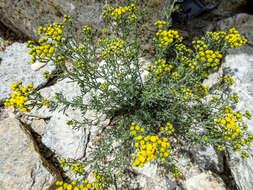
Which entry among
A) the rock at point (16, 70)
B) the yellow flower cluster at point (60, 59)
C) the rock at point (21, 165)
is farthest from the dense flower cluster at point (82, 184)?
the rock at point (16, 70)

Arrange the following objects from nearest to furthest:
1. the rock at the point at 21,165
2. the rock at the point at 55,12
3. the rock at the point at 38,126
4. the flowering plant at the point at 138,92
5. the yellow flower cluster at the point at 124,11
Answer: the flowering plant at the point at 138,92 < the yellow flower cluster at the point at 124,11 < the rock at the point at 21,165 < the rock at the point at 55,12 < the rock at the point at 38,126

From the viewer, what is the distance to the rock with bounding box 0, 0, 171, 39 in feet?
11.6

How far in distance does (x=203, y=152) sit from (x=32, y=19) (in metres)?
5.20

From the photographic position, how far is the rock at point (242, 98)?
8.88 feet

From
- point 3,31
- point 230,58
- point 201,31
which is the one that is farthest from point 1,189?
point 201,31

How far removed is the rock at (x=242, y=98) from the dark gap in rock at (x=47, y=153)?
3.21m

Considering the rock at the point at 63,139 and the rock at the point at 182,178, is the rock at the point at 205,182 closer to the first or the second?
the rock at the point at 182,178

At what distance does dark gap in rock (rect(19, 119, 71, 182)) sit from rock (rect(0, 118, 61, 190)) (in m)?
0.15

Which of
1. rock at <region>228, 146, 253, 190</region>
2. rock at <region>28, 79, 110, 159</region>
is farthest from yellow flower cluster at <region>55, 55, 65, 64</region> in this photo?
rock at <region>228, 146, 253, 190</region>

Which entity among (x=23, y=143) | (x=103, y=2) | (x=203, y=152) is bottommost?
(x=23, y=143)

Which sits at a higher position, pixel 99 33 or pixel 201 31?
pixel 201 31

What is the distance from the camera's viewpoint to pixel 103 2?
139 inches

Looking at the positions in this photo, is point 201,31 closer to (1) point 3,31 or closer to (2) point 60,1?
(2) point 60,1

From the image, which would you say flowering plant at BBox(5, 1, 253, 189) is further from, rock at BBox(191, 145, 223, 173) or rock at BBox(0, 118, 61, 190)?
rock at BBox(0, 118, 61, 190)
